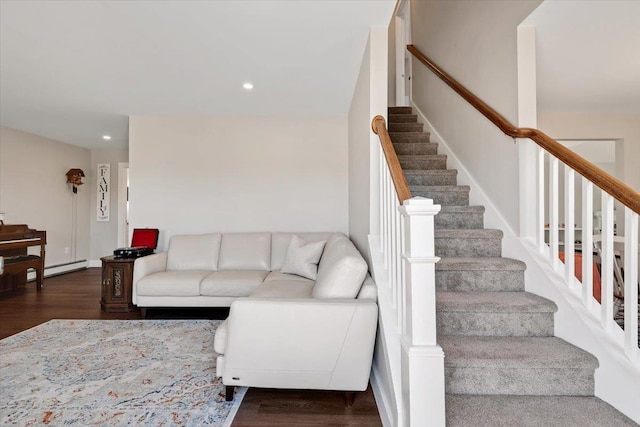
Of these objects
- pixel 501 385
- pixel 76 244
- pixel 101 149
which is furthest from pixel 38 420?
pixel 101 149

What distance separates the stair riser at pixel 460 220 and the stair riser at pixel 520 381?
126cm

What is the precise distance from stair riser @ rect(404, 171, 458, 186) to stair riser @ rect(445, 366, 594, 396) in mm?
1804

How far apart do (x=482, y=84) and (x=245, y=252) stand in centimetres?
302

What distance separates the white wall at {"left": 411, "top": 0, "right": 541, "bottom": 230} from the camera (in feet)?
7.33

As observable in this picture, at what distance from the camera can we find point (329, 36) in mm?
2316

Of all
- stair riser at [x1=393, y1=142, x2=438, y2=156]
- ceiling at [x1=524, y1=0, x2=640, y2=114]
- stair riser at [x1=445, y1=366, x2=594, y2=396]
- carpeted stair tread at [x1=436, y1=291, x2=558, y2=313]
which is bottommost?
stair riser at [x1=445, y1=366, x2=594, y2=396]

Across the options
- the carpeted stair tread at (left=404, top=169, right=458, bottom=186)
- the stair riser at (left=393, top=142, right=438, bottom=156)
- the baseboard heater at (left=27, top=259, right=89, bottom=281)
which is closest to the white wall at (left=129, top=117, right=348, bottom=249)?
the stair riser at (left=393, top=142, right=438, bottom=156)

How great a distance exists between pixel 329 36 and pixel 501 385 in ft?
8.17

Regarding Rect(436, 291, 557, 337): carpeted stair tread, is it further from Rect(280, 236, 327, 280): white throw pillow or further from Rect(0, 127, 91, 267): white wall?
Rect(0, 127, 91, 267): white wall

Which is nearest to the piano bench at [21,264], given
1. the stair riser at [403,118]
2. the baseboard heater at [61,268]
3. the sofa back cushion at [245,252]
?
the baseboard heater at [61,268]

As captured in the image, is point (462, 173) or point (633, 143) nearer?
point (462, 173)

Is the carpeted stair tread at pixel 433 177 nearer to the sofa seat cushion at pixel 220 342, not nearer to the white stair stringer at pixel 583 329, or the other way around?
the white stair stringer at pixel 583 329

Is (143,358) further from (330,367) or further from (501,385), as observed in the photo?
(501,385)

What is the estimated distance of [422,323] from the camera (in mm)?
1233
